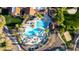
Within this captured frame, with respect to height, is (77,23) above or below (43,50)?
above

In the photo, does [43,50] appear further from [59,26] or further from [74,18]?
[74,18]
